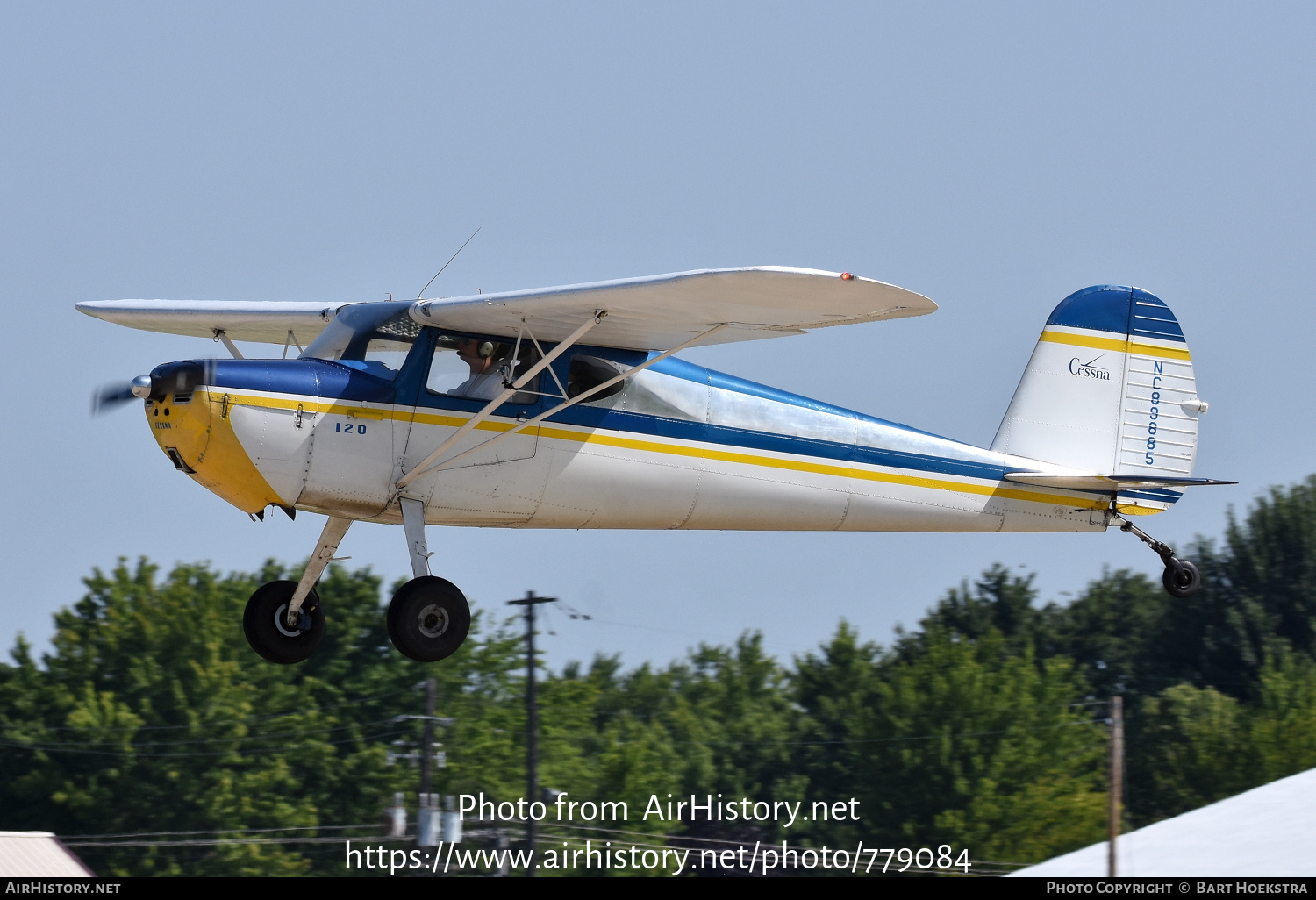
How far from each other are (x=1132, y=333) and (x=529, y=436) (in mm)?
5885

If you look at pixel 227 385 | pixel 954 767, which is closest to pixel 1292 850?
pixel 227 385

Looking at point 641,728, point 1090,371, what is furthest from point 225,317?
point 641,728

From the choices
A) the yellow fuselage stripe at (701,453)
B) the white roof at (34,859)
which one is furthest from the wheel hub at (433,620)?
the white roof at (34,859)

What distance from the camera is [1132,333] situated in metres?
14.9

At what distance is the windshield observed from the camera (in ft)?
39.5

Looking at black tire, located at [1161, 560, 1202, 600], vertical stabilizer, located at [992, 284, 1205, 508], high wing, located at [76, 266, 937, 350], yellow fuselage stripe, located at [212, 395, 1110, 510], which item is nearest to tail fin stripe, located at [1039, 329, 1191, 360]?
vertical stabilizer, located at [992, 284, 1205, 508]

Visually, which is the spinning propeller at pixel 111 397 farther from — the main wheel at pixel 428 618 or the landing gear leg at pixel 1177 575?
the landing gear leg at pixel 1177 575

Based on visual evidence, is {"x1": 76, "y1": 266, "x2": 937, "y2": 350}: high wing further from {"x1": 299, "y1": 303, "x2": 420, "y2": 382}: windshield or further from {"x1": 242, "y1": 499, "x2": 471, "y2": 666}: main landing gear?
{"x1": 242, "y1": 499, "x2": 471, "y2": 666}: main landing gear

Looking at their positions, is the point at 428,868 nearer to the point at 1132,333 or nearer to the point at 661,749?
the point at 661,749

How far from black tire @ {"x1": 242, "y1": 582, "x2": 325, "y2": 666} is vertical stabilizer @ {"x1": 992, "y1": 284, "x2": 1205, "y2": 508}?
5888 mm

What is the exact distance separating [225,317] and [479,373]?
3.53 meters

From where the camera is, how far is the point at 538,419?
1206 centimetres

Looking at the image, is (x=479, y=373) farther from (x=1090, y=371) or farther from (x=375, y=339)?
(x=1090, y=371)

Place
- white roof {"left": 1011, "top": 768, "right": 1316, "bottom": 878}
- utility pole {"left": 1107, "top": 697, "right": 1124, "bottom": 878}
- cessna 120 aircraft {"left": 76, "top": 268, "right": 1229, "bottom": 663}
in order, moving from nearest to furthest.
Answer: cessna 120 aircraft {"left": 76, "top": 268, "right": 1229, "bottom": 663}
utility pole {"left": 1107, "top": 697, "right": 1124, "bottom": 878}
white roof {"left": 1011, "top": 768, "right": 1316, "bottom": 878}
